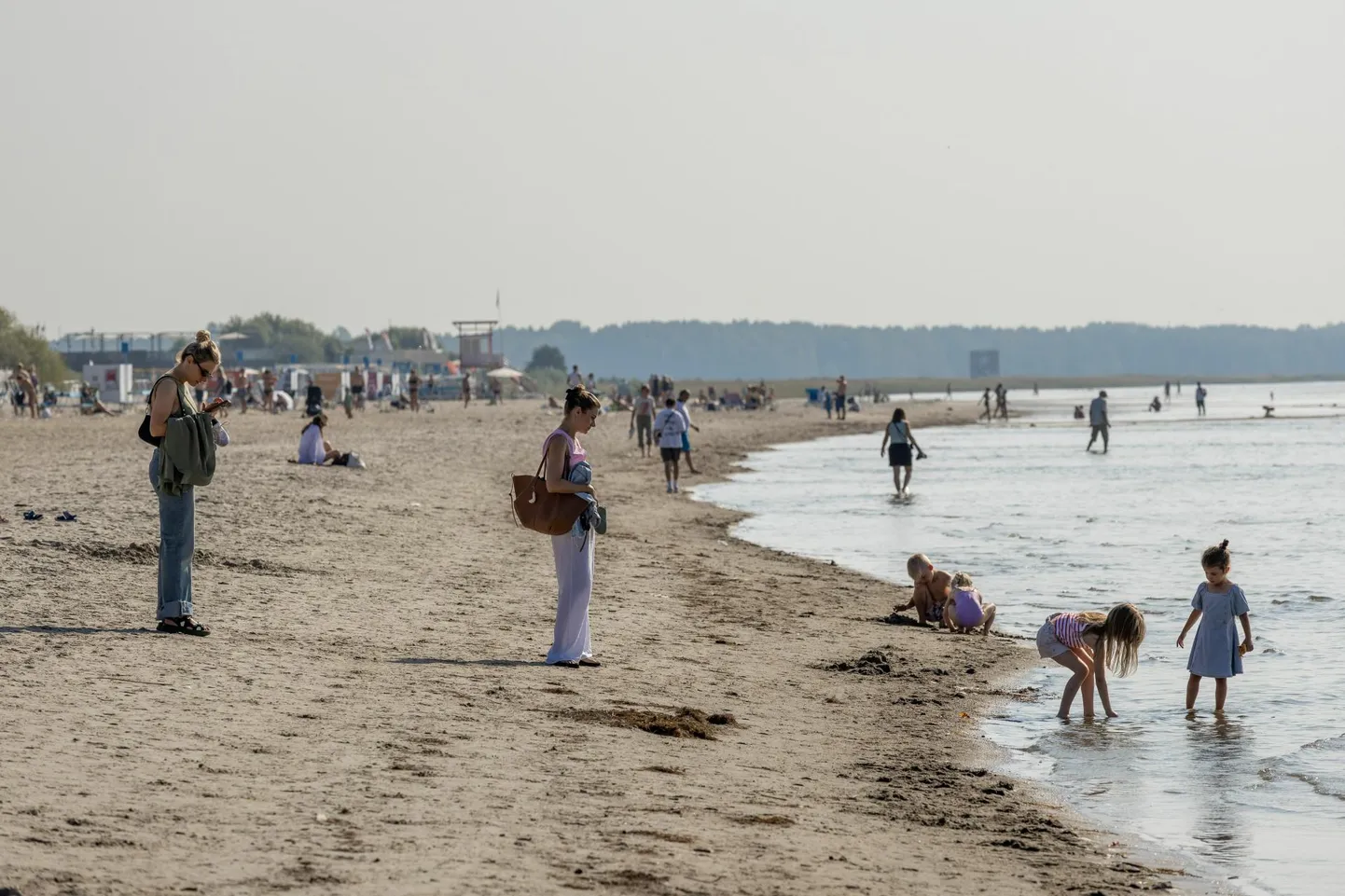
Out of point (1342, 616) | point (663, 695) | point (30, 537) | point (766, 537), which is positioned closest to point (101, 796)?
point (663, 695)

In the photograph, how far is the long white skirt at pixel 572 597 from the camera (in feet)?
30.0

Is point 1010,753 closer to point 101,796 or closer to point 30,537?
point 101,796

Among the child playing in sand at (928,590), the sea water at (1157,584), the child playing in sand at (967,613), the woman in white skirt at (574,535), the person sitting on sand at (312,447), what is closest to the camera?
the sea water at (1157,584)

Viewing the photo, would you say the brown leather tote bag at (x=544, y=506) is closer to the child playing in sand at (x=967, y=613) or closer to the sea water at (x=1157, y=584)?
the sea water at (x=1157, y=584)

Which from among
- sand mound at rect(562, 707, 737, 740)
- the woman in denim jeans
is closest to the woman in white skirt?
sand mound at rect(562, 707, 737, 740)

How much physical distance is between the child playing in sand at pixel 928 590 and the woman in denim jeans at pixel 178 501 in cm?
575

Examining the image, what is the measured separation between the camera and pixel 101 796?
578 cm

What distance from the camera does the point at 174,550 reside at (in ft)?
30.4

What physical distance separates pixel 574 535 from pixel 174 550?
2.37 meters

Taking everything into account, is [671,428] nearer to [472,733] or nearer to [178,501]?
[178,501]

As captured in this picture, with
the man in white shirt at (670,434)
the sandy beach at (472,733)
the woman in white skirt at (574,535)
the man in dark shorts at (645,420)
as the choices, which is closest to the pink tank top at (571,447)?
the woman in white skirt at (574,535)

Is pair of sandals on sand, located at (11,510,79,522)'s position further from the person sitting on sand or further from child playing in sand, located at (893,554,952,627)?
the person sitting on sand

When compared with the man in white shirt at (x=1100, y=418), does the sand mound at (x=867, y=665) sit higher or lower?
lower

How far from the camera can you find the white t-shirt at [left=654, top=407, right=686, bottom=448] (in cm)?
2650
